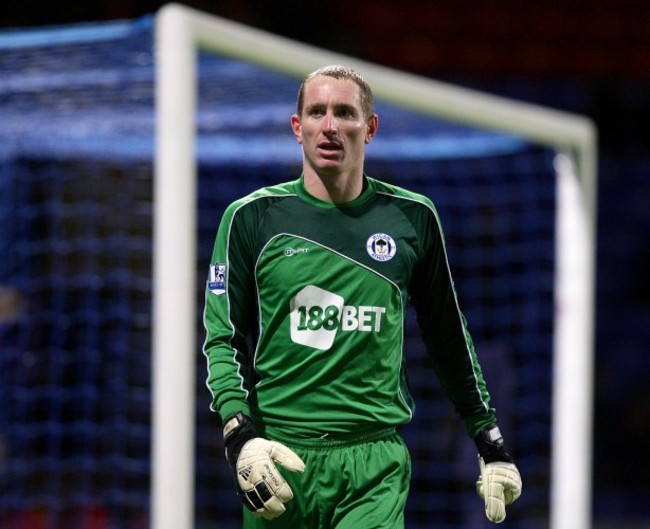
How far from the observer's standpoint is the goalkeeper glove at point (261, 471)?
1954mm

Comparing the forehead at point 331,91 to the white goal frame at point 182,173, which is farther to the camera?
the white goal frame at point 182,173

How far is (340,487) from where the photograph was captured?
2.19 meters

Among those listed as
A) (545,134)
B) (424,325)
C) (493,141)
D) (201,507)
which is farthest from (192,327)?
(201,507)

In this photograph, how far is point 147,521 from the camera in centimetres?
621

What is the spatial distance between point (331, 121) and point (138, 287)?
4667 millimetres

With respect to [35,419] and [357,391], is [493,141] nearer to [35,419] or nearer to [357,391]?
[35,419]

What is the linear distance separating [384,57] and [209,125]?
147 inches

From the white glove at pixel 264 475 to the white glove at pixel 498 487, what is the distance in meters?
0.38

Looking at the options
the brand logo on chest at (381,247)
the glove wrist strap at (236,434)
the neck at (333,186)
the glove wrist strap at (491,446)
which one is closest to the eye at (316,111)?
the neck at (333,186)

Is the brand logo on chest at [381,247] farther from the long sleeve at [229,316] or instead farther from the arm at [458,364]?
the long sleeve at [229,316]

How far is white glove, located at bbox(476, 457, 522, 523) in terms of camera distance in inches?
84.6

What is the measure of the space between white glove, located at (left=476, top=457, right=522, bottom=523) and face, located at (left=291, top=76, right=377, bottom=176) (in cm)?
64

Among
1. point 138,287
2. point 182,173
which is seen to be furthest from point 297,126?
point 138,287

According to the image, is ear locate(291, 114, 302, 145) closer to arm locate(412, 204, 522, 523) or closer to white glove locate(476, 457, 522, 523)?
arm locate(412, 204, 522, 523)
